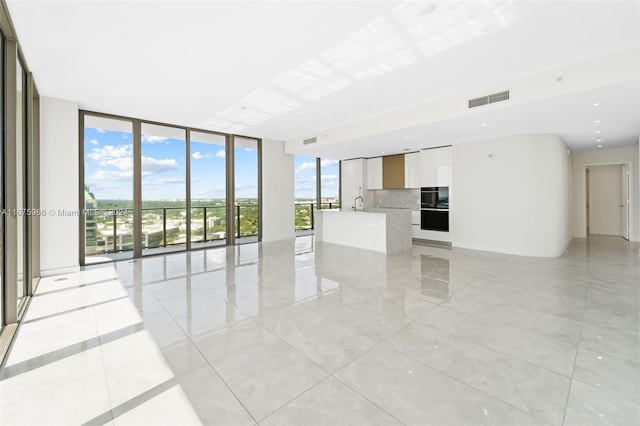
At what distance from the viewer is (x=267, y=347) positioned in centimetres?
228

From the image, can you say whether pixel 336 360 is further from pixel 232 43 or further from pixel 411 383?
pixel 232 43

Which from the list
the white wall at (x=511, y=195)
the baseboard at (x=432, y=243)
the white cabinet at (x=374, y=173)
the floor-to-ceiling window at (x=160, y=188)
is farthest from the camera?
the white cabinet at (x=374, y=173)

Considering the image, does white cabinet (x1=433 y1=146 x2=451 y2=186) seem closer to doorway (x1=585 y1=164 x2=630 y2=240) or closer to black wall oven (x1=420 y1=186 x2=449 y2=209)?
black wall oven (x1=420 y1=186 x2=449 y2=209)

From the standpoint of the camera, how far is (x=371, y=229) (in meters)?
6.30

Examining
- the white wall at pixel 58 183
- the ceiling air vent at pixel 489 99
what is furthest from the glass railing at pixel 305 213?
the ceiling air vent at pixel 489 99

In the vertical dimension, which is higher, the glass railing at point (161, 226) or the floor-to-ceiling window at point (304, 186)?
the floor-to-ceiling window at point (304, 186)

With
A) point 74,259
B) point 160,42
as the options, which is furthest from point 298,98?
point 74,259

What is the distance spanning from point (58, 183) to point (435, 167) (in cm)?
765

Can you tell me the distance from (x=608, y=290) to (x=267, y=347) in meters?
4.32

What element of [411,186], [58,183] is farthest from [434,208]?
[58,183]

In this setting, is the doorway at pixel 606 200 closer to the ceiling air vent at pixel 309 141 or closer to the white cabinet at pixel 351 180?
the white cabinet at pixel 351 180

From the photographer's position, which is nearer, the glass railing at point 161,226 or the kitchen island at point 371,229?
the glass railing at point 161,226

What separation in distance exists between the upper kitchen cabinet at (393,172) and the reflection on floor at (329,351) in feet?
14.0

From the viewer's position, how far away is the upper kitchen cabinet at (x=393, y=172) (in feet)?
26.4
